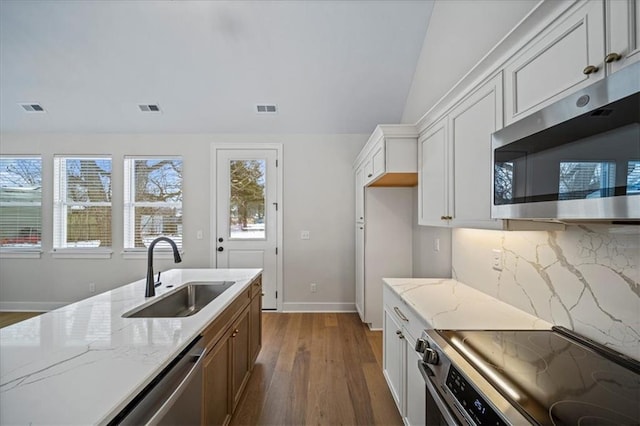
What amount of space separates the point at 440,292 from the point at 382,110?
2.62 m

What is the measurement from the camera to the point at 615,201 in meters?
0.65

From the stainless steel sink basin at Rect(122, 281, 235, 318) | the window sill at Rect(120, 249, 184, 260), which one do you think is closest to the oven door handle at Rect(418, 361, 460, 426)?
the stainless steel sink basin at Rect(122, 281, 235, 318)

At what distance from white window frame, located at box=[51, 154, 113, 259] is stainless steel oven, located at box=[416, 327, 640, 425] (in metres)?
4.54

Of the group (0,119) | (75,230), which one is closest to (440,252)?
(75,230)

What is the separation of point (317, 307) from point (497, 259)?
2.71 metres

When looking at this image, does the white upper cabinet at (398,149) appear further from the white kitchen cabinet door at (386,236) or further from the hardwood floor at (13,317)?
the hardwood floor at (13,317)

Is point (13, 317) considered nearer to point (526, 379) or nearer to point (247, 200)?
point (247, 200)

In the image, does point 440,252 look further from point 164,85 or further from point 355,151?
point 164,85

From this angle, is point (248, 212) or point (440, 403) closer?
point (440, 403)

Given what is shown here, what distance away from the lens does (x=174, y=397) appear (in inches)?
38.6

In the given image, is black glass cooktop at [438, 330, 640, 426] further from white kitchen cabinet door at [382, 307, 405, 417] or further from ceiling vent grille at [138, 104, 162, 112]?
ceiling vent grille at [138, 104, 162, 112]

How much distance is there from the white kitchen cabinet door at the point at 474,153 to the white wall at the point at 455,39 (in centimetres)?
76

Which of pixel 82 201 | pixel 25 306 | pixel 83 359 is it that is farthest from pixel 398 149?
pixel 25 306

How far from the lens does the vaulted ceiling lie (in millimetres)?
2775
